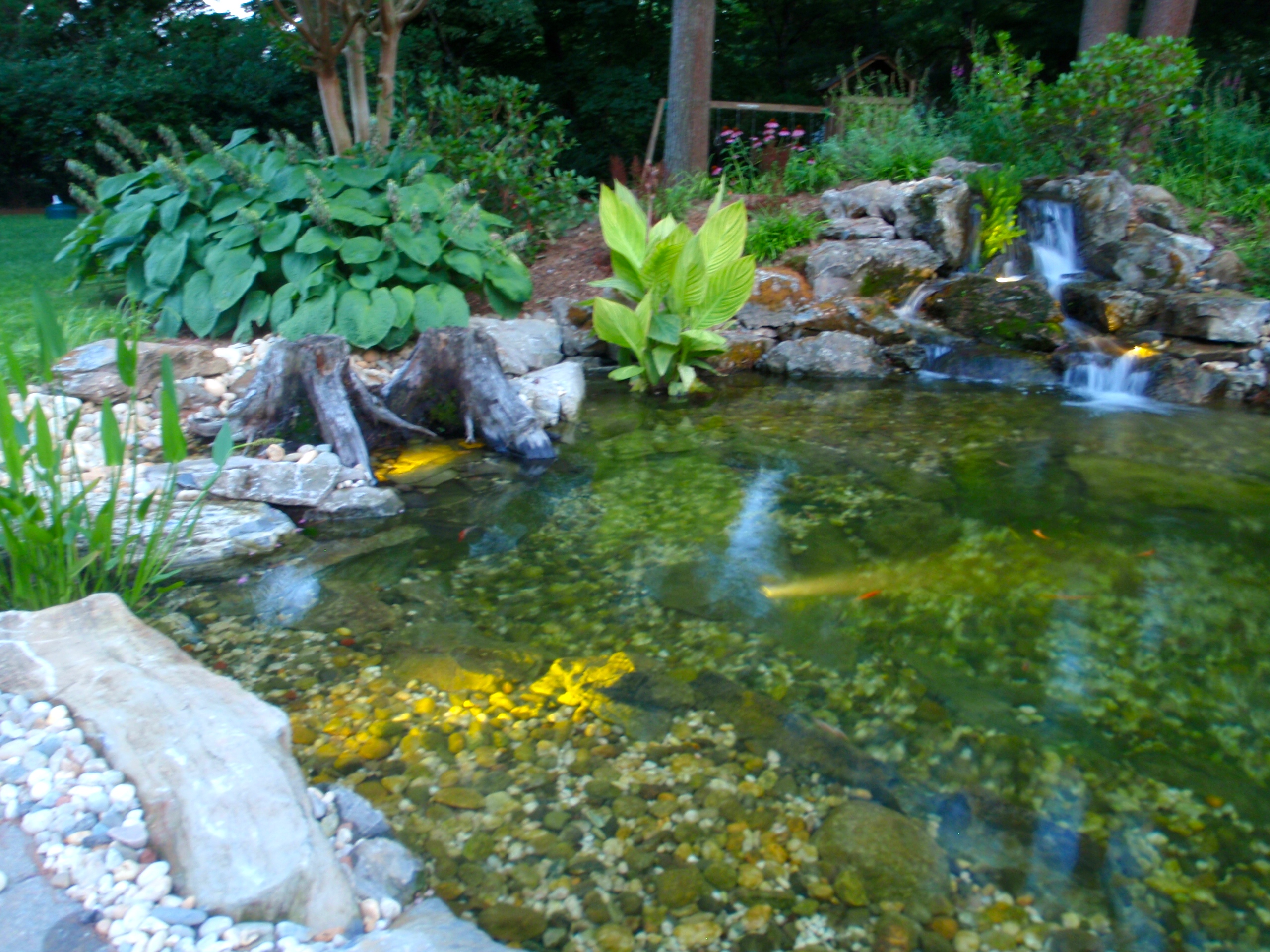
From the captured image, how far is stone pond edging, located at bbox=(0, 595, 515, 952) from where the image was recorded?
1.57 metres

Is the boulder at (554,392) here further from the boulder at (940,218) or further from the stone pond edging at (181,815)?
the boulder at (940,218)

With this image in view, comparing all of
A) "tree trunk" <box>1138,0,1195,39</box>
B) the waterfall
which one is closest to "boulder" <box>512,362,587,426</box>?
the waterfall

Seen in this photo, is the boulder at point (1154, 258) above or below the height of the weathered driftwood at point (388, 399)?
above

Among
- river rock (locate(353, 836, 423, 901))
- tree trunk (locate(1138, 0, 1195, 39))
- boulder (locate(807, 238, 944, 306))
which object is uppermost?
tree trunk (locate(1138, 0, 1195, 39))

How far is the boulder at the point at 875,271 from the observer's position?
7688 mm

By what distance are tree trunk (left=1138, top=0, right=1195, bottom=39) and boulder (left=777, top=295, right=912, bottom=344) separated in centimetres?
535

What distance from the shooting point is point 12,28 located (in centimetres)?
1424

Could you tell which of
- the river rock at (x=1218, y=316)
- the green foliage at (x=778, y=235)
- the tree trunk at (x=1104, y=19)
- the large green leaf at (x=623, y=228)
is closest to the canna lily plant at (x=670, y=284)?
the large green leaf at (x=623, y=228)

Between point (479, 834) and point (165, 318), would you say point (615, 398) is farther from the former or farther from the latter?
point (479, 834)

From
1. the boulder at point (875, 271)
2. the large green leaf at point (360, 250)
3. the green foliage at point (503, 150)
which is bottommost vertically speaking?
the boulder at point (875, 271)

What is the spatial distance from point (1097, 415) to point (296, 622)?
5.14m

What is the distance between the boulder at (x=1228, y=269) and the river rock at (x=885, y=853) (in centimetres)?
707

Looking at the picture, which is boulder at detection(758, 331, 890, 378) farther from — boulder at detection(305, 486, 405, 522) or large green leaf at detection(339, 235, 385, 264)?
boulder at detection(305, 486, 405, 522)

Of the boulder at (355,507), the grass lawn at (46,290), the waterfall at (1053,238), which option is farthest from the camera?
the waterfall at (1053,238)
